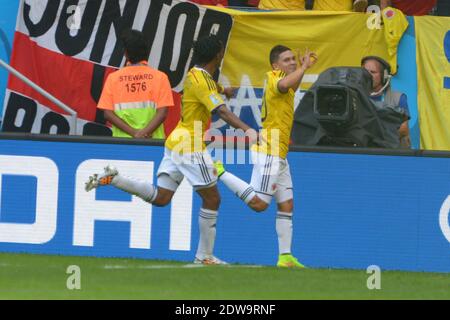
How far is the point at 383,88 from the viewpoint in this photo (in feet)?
48.7

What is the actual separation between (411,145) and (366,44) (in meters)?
1.25

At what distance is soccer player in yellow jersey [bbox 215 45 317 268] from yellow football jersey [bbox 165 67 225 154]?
1.48 ft

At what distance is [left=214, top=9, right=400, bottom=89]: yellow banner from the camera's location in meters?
15.4

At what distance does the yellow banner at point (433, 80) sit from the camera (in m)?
15.2

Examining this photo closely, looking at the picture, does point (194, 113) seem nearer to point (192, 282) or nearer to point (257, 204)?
point (257, 204)

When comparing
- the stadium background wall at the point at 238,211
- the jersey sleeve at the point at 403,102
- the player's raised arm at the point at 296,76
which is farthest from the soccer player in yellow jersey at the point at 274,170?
the jersey sleeve at the point at 403,102

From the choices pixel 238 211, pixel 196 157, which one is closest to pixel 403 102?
pixel 238 211

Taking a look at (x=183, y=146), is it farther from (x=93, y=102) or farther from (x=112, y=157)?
(x=93, y=102)

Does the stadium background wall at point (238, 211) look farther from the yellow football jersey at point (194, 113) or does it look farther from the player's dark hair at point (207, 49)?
the player's dark hair at point (207, 49)

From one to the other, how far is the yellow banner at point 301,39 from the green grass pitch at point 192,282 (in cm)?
357

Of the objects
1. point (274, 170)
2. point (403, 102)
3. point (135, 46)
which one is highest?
point (135, 46)

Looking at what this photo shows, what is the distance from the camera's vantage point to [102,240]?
43.5 ft

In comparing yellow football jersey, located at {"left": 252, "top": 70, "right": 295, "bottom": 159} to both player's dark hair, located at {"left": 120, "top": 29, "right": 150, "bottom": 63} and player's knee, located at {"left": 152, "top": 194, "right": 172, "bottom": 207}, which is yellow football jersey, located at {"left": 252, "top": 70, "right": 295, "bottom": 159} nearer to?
player's knee, located at {"left": 152, "top": 194, "right": 172, "bottom": 207}

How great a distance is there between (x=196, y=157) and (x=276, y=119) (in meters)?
0.86
